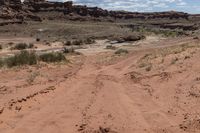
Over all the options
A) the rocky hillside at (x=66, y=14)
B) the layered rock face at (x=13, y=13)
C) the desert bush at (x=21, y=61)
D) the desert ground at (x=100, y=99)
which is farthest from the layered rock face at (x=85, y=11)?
the desert ground at (x=100, y=99)

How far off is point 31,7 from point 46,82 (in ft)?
425

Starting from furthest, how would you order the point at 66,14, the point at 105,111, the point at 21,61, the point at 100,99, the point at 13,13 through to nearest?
1. the point at 66,14
2. the point at 13,13
3. the point at 21,61
4. the point at 100,99
5. the point at 105,111

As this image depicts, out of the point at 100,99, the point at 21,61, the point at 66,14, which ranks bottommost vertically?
the point at 66,14

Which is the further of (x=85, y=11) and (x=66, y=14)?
(x=85, y=11)

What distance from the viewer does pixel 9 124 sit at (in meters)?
10.9

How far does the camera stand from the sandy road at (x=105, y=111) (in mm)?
10289

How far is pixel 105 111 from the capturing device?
1198 centimetres

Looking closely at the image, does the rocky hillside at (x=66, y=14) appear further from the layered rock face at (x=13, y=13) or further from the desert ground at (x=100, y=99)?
the desert ground at (x=100, y=99)

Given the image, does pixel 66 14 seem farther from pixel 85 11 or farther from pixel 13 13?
pixel 13 13

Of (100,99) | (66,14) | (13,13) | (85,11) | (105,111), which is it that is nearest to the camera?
(105,111)

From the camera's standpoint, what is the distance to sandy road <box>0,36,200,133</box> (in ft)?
33.8

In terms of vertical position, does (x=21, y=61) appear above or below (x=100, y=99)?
below

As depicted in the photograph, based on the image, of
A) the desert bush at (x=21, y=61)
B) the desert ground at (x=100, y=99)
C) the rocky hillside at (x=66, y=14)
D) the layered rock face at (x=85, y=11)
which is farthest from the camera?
the layered rock face at (x=85, y=11)

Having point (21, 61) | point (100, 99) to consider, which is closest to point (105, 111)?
point (100, 99)
